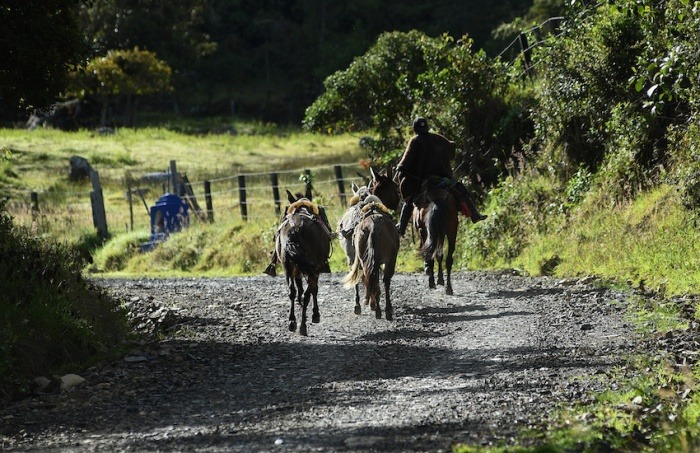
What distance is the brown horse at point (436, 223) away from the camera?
54.2 feet

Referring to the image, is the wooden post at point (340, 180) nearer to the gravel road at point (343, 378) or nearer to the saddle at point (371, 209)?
the gravel road at point (343, 378)

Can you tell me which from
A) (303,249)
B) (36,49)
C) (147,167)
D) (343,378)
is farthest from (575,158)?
(147,167)

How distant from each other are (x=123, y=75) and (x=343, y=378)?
5595cm

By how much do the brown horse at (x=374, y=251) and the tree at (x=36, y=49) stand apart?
4130mm

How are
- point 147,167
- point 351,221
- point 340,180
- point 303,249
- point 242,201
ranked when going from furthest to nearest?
point 147,167 → point 242,201 → point 340,180 → point 351,221 → point 303,249

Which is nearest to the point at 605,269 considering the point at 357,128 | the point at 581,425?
the point at 581,425

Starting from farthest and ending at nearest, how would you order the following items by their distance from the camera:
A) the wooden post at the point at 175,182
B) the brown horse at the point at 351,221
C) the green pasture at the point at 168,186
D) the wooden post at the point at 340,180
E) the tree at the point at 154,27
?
1. the tree at the point at 154,27
2. the wooden post at the point at 175,182
3. the wooden post at the point at 340,180
4. the green pasture at the point at 168,186
5. the brown horse at the point at 351,221

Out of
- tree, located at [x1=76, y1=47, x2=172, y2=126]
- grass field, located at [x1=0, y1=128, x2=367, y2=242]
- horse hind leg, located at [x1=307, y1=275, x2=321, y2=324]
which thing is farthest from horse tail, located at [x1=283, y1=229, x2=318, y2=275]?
tree, located at [x1=76, y1=47, x2=172, y2=126]

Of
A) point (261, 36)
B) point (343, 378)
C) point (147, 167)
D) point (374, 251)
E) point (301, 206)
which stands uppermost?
point (261, 36)

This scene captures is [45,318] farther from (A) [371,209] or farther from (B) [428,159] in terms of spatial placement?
(B) [428,159]

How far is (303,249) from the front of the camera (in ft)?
44.7

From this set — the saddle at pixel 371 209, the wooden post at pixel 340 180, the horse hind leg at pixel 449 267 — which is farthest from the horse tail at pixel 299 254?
the wooden post at pixel 340 180

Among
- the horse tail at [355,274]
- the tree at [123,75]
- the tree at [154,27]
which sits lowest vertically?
the horse tail at [355,274]

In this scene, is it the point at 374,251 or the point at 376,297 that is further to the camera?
the point at 376,297
